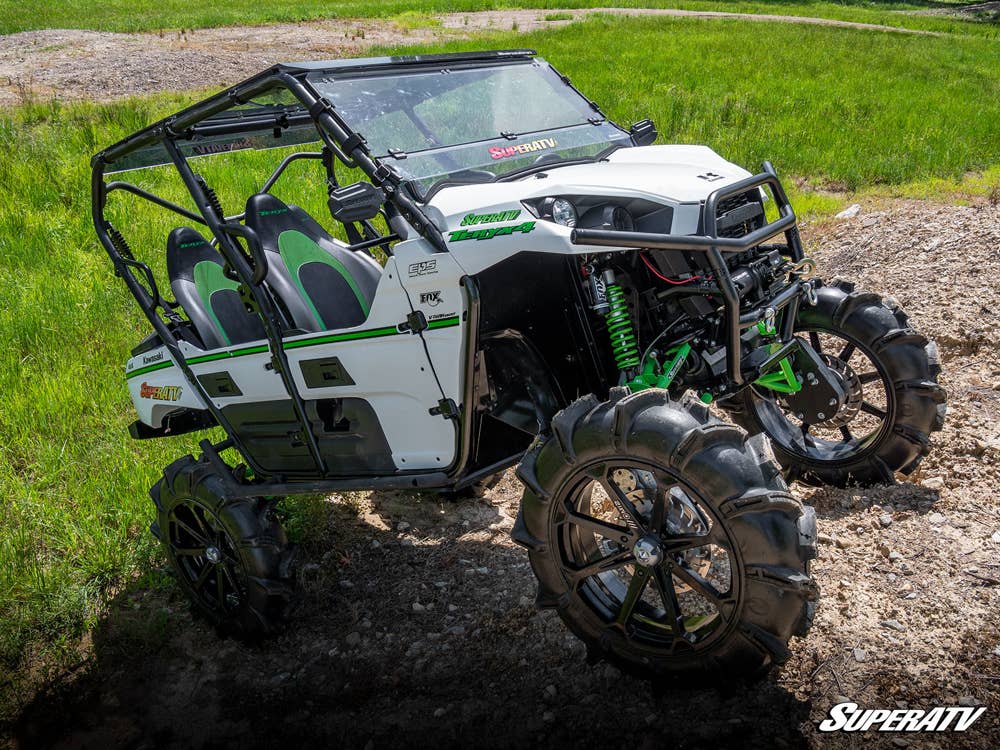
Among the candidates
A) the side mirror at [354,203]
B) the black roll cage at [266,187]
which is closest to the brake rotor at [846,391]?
the black roll cage at [266,187]

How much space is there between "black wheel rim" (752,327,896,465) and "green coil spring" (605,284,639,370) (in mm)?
1417

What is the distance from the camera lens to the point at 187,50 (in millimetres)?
21719

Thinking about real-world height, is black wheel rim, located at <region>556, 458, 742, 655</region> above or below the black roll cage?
below

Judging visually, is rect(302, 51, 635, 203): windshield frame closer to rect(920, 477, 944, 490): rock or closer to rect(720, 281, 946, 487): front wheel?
rect(720, 281, 946, 487): front wheel

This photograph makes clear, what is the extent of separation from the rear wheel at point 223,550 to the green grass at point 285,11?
996 inches

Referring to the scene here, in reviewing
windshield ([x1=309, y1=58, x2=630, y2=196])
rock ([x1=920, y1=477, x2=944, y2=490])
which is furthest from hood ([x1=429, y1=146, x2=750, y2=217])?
rock ([x1=920, y1=477, x2=944, y2=490])

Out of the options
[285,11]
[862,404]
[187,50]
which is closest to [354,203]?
[862,404]

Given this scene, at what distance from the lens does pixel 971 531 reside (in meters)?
4.07

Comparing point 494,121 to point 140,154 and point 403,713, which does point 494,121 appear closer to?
point 140,154

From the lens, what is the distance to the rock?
14.7 feet

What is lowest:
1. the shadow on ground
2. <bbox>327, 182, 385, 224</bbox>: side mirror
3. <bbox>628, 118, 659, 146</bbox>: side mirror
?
the shadow on ground

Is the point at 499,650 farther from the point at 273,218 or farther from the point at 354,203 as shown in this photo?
the point at 273,218

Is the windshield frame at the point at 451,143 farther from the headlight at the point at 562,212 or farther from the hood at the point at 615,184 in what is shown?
the headlight at the point at 562,212

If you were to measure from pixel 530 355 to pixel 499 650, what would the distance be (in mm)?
1391
